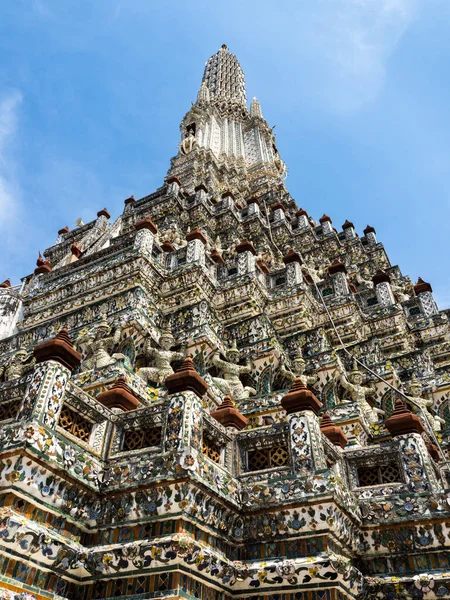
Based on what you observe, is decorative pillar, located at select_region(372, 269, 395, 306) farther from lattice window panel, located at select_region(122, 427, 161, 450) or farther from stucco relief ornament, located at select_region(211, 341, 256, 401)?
lattice window panel, located at select_region(122, 427, 161, 450)

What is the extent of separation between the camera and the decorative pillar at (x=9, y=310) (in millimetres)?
14930

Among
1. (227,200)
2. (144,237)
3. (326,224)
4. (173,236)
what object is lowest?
(144,237)

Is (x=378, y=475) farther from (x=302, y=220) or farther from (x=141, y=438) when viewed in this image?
(x=302, y=220)

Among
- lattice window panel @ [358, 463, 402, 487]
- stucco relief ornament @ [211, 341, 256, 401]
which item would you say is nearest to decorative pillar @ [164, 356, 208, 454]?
lattice window panel @ [358, 463, 402, 487]

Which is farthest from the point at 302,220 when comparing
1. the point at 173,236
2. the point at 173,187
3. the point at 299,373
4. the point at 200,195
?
the point at 299,373

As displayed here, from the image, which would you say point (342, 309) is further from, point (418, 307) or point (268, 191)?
point (268, 191)

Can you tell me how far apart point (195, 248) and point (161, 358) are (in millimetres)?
4890

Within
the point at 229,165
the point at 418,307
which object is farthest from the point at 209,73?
the point at 418,307

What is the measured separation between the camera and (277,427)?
21.1 feet

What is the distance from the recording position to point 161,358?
10617 millimetres

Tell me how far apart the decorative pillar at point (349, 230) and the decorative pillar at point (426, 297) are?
6.31 m

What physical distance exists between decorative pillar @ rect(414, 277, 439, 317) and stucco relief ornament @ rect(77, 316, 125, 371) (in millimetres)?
11475

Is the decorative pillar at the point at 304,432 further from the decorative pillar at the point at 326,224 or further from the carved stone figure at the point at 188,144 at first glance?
the carved stone figure at the point at 188,144

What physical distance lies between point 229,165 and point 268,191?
3.56 meters
